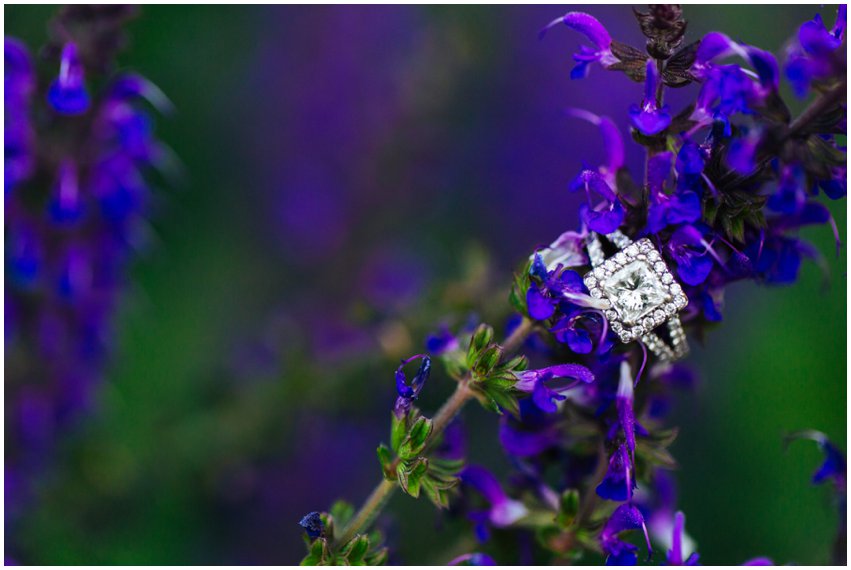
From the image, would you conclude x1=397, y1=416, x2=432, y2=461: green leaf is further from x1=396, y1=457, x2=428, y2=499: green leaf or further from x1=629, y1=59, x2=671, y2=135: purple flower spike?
x1=629, y1=59, x2=671, y2=135: purple flower spike

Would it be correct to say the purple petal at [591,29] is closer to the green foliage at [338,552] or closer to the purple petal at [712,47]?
the purple petal at [712,47]

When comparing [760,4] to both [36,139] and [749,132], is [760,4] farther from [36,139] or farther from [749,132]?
[36,139]

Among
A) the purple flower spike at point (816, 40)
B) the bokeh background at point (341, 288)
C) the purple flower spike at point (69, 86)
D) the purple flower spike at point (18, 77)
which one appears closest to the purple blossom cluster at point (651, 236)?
the purple flower spike at point (816, 40)

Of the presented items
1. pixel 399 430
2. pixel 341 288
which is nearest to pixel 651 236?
pixel 399 430

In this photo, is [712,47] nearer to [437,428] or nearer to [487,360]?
[487,360]

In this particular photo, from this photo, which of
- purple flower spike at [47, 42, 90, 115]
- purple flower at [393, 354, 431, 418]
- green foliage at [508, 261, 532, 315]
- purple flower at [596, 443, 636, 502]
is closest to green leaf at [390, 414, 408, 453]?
purple flower at [393, 354, 431, 418]
